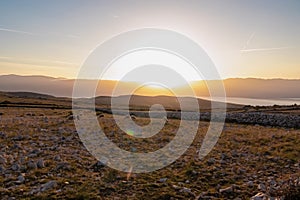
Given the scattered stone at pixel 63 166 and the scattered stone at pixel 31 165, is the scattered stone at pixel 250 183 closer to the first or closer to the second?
the scattered stone at pixel 63 166

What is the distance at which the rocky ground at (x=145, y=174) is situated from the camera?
938 centimetres

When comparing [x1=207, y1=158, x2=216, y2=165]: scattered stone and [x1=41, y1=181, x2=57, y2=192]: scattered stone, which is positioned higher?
[x1=207, y1=158, x2=216, y2=165]: scattered stone

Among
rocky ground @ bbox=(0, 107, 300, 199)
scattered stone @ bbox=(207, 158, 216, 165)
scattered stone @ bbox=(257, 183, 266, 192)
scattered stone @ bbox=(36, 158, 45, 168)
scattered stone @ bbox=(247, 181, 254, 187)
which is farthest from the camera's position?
scattered stone @ bbox=(207, 158, 216, 165)

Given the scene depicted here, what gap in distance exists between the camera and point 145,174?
11.7 m

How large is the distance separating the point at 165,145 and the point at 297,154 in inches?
274

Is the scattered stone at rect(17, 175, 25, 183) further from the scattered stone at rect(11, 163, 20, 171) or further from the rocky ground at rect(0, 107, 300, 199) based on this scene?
the scattered stone at rect(11, 163, 20, 171)

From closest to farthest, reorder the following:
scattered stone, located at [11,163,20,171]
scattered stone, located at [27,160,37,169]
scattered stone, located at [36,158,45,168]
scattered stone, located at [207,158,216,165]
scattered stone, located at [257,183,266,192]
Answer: scattered stone, located at [257,183,266,192] → scattered stone, located at [11,163,20,171] → scattered stone, located at [27,160,37,169] → scattered stone, located at [36,158,45,168] → scattered stone, located at [207,158,216,165]

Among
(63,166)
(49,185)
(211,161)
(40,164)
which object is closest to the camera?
(49,185)

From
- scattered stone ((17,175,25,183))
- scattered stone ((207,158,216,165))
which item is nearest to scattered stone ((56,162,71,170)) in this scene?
scattered stone ((17,175,25,183))

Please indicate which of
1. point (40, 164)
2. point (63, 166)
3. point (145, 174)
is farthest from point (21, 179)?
point (145, 174)

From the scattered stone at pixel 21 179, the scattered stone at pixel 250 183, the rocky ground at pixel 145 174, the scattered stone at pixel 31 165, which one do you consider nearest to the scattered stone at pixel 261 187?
the rocky ground at pixel 145 174

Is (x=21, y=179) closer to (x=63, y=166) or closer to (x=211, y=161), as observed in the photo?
(x=63, y=166)

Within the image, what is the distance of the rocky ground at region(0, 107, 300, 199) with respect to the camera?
9383mm

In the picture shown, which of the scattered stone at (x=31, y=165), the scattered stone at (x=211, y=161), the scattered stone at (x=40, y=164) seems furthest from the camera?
the scattered stone at (x=211, y=161)
